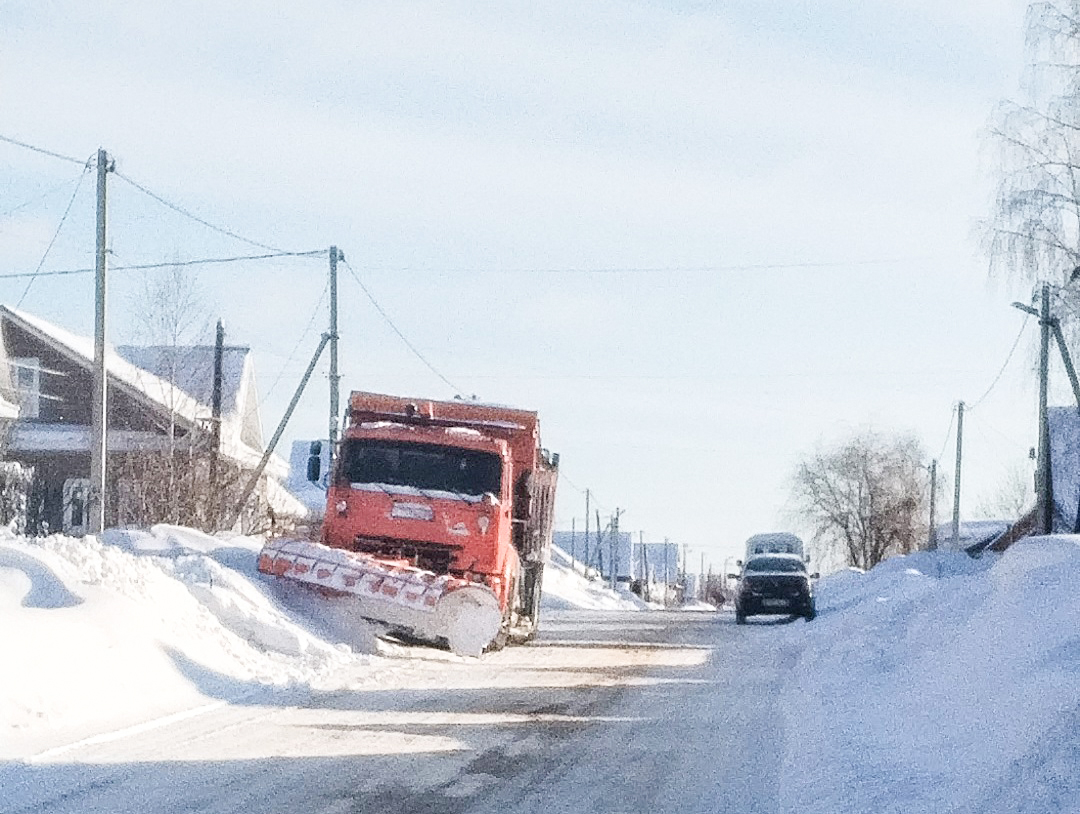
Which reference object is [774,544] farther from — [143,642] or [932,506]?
[932,506]

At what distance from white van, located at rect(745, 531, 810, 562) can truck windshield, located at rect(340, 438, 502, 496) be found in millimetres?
25347

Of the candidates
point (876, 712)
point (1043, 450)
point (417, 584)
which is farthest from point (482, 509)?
point (1043, 450)

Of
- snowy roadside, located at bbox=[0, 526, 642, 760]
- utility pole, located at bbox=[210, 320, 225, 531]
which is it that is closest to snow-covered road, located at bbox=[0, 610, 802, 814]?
snowy roadside, located at bbox=[0, 526, 642, 760]

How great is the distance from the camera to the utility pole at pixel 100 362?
24984 mm

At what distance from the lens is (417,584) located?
770 inches

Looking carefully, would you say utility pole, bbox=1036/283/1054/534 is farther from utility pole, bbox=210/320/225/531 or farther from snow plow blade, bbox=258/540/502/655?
snow plow blade, bbox=258/540/502/655

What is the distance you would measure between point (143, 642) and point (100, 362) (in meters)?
10.6

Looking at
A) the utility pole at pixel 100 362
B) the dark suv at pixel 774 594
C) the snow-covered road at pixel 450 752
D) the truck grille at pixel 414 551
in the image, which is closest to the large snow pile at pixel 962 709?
the snow-covered road at pixel 450 752

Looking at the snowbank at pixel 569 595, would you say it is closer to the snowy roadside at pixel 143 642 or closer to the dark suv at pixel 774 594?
the dark suv at pixel 774 594

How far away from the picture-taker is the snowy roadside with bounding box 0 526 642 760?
500 inches

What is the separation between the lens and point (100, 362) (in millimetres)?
25344

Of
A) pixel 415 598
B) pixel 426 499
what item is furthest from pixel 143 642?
pixel 426 499

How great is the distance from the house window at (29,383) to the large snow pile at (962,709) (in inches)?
1302

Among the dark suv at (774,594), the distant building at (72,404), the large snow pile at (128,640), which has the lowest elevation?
the dark suv at (774,594)
